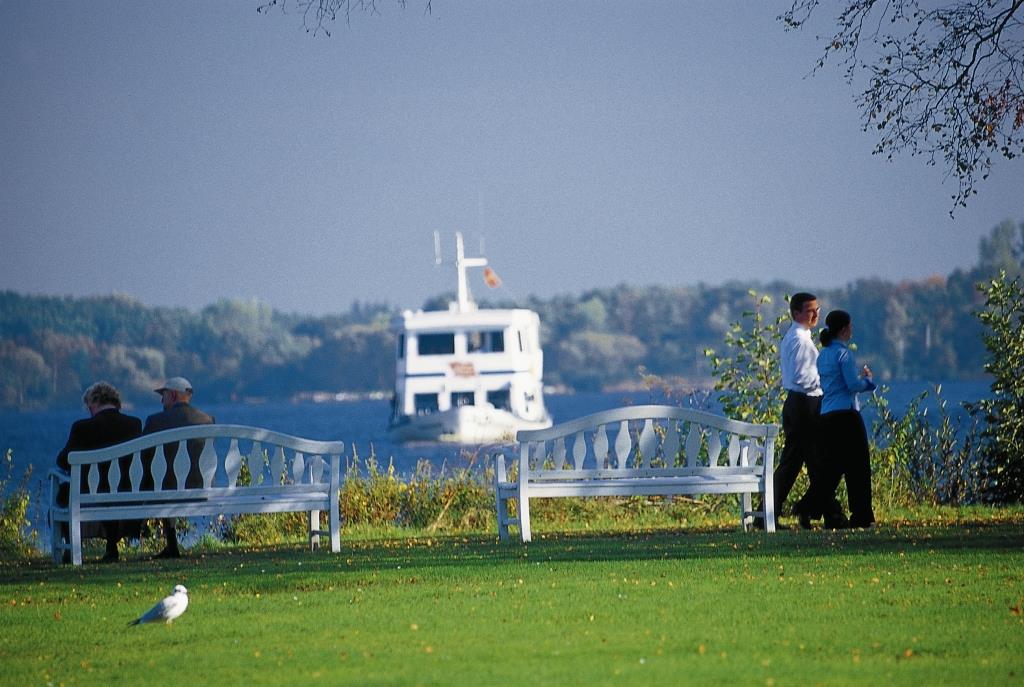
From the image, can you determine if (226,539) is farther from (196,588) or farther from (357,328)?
(357,328)

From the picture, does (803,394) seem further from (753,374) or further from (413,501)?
(413,501)

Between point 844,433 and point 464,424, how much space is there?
3710cm

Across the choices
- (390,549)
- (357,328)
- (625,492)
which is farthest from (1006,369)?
(357,328)

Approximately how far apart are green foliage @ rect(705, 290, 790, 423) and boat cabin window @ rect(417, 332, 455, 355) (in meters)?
32.1

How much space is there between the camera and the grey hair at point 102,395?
432 inches

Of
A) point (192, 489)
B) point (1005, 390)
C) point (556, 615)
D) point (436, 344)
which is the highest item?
point (436, 344)

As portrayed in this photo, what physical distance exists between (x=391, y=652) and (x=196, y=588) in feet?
8.24

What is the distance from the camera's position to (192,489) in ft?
33.1

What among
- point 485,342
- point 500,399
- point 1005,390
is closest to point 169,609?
point 1005,390

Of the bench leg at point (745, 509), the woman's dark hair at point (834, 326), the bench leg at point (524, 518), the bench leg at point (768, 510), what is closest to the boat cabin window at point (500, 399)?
the bench leg at point (745, 509)

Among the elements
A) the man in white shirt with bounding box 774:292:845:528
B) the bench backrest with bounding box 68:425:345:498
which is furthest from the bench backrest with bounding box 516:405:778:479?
the bench backrest with bounding box 68:425:345:498

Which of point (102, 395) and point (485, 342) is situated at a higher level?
point (485, 342)

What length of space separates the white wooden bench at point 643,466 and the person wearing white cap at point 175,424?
2067mm

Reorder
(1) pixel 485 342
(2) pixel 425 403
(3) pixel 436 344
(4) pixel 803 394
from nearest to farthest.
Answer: (4) pixel 803 394 < (3) pixel 436 344 < (1) pixel 485 342 < (2) pixel 425 403
